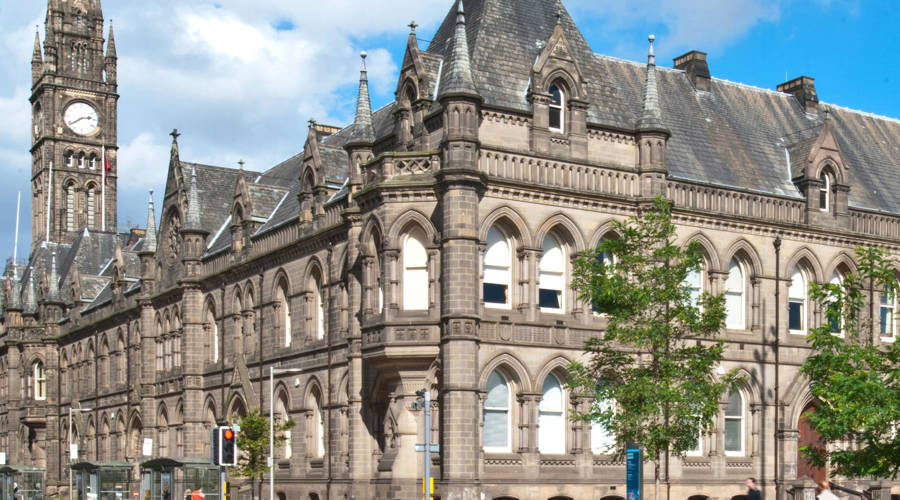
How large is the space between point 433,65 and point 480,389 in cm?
1067

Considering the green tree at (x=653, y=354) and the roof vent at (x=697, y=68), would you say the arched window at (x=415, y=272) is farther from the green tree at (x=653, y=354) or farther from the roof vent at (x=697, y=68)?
the roof vent at (x=697, y=68)

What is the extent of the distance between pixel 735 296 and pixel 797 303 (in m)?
2.86

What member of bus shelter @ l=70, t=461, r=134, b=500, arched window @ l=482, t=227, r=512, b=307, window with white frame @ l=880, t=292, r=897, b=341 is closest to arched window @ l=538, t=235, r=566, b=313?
arched window @ l=482, t=227, r=512, b=307

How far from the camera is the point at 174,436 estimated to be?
195 feet

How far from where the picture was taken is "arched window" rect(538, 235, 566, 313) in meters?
40.8

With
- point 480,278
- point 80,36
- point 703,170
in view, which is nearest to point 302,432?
point 480,278

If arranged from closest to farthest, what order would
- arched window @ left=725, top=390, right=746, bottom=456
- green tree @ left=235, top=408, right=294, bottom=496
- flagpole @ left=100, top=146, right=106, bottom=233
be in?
arched window @ left=725, top=390, right=746, bottom=456 < green tree @ left=235, top=408, right=294, bottom=496 < flagpole @ left=100, top=146, right=106, bottom=233

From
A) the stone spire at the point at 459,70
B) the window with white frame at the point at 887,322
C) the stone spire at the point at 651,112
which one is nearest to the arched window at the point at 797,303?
the window with white frame at the point at 887,322

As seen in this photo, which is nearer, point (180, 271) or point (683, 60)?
point (683, 60)

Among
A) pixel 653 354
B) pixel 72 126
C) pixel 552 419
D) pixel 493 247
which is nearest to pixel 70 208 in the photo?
pixel 72 126

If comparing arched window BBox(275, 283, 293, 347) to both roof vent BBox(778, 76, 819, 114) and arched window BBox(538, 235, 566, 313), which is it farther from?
roof vent BBox(778, 76, 819, 114)

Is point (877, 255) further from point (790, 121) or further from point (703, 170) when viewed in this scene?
point (790, 121)

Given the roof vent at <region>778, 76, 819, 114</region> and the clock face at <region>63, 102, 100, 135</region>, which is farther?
the clock face at <region>63, 102, 100, 135</region>

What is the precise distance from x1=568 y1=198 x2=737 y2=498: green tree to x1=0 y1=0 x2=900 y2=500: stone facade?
120 inches
